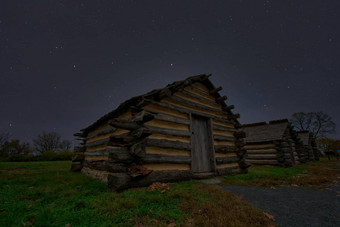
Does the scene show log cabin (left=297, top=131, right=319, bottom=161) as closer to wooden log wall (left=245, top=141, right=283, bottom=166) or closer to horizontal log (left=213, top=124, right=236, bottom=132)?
wooden log wall (left=245, top=141, right=283, bottom=166)

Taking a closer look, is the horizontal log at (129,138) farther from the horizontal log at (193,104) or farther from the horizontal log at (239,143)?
the horizontal log at (239,143)

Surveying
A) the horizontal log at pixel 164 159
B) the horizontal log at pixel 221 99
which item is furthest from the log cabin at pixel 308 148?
the horizontal log at pixel 164 159

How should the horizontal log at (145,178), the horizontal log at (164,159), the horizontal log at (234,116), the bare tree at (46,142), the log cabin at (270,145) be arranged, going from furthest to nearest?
the bare tree at (46,142)
the log cabin at (270,145)
the horizontal log at (234,116)
the horizontal log at (164,159)
the horizontal log at (145,178)

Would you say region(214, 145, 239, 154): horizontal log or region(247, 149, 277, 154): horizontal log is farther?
region(247, 149, 277, 154): horizontal log

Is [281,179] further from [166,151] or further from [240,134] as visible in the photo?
Result: [166,151]

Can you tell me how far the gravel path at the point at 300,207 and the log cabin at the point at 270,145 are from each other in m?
10.6

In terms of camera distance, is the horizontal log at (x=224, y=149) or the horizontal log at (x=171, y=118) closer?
the horizontal log at (x=171, y=118)

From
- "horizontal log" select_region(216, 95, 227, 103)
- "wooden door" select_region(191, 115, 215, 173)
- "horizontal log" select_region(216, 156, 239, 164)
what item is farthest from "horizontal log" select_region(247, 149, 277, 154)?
"wooden door" select_region(191, 115, 215, 173)

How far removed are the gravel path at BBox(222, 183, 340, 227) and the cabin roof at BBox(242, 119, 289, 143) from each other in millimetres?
11298

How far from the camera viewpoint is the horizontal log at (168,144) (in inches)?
209

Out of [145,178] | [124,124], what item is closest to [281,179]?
[145,178]

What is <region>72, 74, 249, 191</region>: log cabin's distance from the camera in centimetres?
448

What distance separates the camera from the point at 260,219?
258cm

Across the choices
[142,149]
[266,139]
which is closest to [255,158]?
[266,139]
